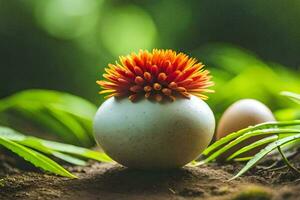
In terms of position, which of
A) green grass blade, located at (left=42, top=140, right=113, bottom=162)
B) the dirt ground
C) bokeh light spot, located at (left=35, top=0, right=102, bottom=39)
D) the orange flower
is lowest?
the dirt ground

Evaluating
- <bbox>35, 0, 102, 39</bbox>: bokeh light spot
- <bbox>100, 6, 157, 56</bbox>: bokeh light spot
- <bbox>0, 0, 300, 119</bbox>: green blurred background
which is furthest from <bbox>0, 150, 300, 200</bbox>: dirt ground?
<bbox>100, 6, 157, 56</bbox>: bokeh light spot

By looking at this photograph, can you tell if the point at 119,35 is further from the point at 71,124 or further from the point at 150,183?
the point at 150,183

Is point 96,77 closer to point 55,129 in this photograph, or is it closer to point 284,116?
point 55,129

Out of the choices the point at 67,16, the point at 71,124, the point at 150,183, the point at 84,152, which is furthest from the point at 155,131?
the point at 67,16

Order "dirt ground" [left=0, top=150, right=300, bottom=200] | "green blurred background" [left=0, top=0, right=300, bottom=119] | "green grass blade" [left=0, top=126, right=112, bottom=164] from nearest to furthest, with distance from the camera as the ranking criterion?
1. "dirt ground" [left=0, top=150, right=300, bottom=200]
2. "green grass blade" [left=0, top=126, right=112, bottom=164]
3. "green blurred background" [left=0, top=0, right=300, bottom=119]

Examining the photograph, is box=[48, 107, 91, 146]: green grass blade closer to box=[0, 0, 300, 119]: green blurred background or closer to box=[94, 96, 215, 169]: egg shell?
box=[94, 96, 215, 169]: egg shell

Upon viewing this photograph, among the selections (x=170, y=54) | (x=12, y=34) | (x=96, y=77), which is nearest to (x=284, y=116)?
(x=170, y=54)
